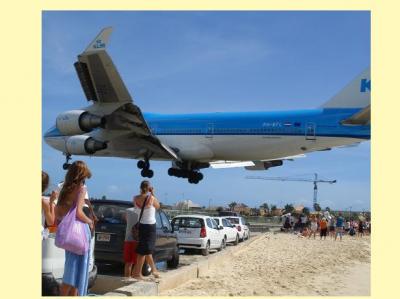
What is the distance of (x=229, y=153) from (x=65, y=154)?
7932 millimetres

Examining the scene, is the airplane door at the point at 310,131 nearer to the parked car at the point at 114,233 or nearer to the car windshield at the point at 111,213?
the parked car at the point at 114,233

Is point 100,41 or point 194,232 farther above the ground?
point 100,41

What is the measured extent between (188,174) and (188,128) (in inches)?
139

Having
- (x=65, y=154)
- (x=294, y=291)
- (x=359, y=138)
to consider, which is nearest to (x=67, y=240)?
(x=294, y=291)

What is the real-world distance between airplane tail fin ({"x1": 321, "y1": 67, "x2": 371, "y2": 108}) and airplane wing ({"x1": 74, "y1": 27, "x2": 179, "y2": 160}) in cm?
784

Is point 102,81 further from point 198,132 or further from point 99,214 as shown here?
point 99,214

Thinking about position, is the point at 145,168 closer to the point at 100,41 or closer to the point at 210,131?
the point at 210,131

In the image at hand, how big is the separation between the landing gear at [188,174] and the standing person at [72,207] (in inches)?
809

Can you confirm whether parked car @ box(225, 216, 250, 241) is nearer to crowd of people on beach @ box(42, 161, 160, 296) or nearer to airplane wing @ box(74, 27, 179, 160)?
airplane wing @ box(74, 27, 179, 160)

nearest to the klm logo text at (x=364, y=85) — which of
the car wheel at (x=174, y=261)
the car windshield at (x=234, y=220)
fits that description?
the car windshield at (x=234, y=220)

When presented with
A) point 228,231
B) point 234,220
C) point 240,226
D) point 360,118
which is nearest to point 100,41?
point 228,231

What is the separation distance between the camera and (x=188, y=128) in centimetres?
2317

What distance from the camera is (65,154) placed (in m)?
23.4

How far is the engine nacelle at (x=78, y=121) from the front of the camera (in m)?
18.3
